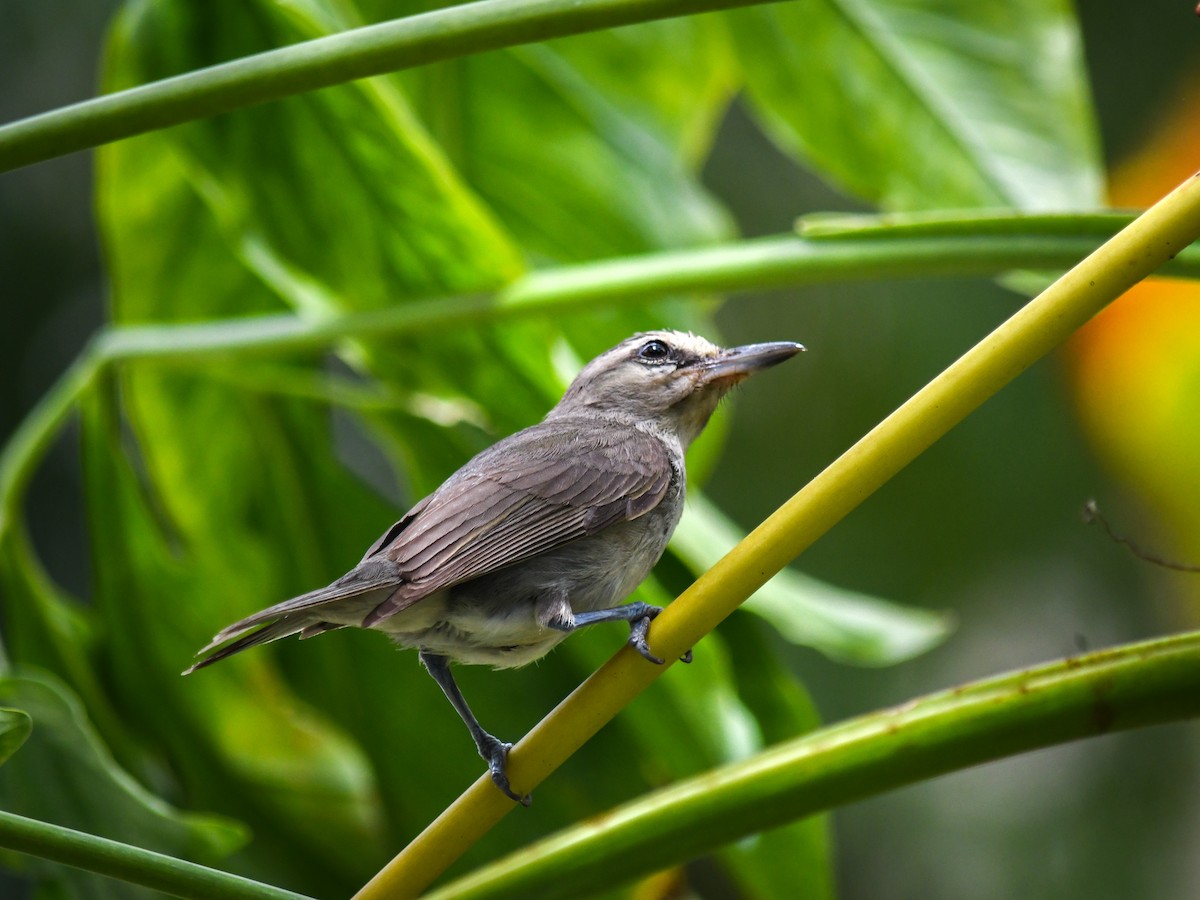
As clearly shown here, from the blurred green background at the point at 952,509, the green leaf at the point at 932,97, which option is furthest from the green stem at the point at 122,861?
the blurred green background at the point at 952,509

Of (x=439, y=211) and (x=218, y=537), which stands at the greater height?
(x=439, y=211)

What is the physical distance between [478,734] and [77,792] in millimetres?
750

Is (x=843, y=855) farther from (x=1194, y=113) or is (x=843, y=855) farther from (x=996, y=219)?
(x=996, y=219)

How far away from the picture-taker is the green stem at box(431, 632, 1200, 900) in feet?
4.32

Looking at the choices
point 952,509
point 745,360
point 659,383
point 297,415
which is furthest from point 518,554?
point 952,509

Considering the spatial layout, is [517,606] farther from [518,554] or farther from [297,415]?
[297,415]

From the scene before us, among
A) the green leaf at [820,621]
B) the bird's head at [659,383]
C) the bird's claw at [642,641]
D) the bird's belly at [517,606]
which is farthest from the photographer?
the green leaf at [820,621]

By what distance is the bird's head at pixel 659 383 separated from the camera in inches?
85.0

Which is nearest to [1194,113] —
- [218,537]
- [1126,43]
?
[1126,43]

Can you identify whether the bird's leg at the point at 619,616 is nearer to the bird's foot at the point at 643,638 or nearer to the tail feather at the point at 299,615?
the bird's foot at the point at 643,638

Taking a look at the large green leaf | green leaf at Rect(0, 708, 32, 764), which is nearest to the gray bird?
green leaf at Rect(0, 708, 32, 764)

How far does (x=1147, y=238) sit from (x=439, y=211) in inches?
57.9

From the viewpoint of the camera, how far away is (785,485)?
5.27 meters

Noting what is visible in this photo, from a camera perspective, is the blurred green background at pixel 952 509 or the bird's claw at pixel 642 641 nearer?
the bird's claw at pixel 642 641
